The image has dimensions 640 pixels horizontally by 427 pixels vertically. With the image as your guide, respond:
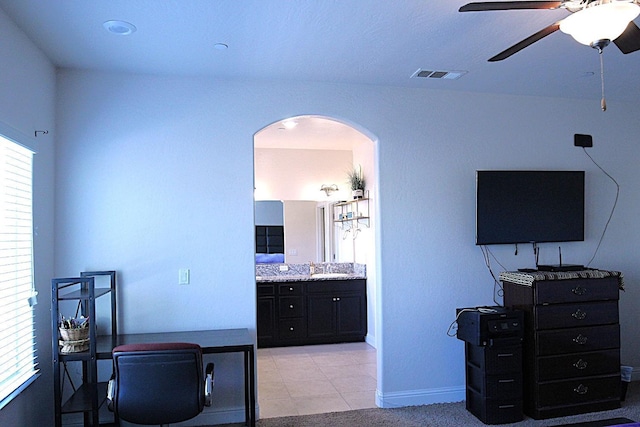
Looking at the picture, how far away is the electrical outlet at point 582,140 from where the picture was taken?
4398 mm

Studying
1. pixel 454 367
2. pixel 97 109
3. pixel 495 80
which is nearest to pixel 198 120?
pixel 97 109

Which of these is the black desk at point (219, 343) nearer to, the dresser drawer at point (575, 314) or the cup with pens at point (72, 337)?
the cup with pens at point (72, 337)

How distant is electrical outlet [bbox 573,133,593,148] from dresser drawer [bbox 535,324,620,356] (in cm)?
161

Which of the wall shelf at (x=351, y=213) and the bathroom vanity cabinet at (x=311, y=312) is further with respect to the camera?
the wall shelf at (x=351, y=213)

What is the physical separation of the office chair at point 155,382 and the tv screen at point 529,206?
2.53m

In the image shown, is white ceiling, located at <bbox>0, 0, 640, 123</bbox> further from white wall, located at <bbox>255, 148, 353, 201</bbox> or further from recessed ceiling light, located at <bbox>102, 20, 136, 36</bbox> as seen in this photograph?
white wall, located at <bbox>255, 148, 353, 201</bbox>

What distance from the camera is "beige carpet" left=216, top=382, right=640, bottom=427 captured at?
3566 millimetres

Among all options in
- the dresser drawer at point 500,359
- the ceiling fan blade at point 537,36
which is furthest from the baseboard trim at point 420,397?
the ceiling fan blade at point 537,36

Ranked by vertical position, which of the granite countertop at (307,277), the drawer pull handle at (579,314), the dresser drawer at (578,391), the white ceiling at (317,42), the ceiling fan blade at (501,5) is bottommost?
the dresser drawer at (578,391)

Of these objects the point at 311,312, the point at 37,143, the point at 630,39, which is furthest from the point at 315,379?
the point at 630,39

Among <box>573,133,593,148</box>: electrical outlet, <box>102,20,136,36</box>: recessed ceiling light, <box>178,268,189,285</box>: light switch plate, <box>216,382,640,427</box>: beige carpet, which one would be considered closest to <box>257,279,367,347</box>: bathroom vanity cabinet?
<box>216,382,640,427</box>: beige carpet

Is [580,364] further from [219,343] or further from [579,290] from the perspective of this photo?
[219,343]

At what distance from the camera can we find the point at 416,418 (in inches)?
145

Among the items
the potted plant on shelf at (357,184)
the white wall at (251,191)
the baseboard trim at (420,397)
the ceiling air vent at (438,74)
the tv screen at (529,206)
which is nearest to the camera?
the white wall at (251,191)
